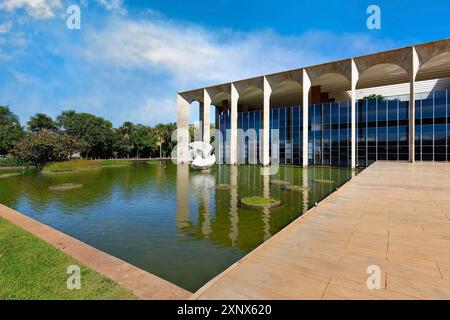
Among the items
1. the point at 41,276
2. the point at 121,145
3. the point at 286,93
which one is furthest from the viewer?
the point at 121,145

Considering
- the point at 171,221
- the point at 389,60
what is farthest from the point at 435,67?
the point at 171,221

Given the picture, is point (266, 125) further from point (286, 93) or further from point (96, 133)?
point (96, 133)

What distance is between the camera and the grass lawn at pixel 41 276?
4.71 m

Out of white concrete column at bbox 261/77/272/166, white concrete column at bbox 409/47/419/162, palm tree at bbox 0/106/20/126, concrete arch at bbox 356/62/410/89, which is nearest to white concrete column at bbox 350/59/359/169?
concrete arch at bbox 356/62/410/89

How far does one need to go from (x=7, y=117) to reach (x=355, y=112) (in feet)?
300

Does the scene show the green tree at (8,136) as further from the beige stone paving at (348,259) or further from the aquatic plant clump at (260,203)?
the beige stone paving at (348,259)

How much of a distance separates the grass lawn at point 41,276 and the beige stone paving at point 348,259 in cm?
217

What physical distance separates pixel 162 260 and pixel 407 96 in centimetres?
4024

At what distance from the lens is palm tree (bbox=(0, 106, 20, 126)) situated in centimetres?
7189

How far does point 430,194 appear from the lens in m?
12.2

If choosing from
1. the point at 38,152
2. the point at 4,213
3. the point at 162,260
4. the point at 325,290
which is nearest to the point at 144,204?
the point at 4,213

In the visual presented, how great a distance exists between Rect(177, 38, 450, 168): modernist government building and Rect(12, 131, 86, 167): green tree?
83.6ft

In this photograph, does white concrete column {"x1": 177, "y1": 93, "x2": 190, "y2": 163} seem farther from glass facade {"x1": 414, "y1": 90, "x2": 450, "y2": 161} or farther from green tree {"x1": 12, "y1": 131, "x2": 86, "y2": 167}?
glass facade {"x1": 414, "y1": 90, "x2": 450, "y2": 161}

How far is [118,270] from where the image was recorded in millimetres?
5684
